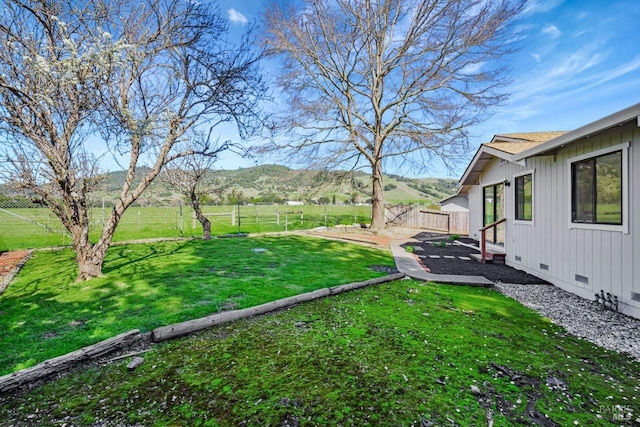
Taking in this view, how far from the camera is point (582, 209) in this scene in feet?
16.4

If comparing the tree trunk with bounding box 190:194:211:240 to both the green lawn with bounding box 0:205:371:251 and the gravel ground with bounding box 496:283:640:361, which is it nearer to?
the green lawn with bounding box 0:205:371:251

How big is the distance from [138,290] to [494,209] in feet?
33.1

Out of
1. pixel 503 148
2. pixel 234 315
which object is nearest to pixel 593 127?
pixel 503 148

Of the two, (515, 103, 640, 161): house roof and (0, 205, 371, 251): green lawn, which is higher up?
(515, 103, 640, 161): house roof

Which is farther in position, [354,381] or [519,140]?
[519,140]

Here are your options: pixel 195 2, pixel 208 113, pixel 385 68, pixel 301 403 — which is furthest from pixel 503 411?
pixel 385 68

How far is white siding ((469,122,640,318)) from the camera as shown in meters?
3.96

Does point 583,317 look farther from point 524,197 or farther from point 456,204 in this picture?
point 456,204

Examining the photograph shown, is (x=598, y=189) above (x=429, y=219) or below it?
above

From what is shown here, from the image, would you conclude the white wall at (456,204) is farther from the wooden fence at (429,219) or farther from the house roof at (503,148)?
the house roof at (503,148)

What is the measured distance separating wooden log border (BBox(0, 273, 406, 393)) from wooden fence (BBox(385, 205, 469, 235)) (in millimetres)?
16511

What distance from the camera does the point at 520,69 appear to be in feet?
42.0

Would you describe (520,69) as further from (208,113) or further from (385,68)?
(208,113)

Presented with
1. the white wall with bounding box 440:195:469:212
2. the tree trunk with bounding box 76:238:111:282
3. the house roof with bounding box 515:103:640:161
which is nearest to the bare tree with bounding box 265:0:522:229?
the white wall with bounding box 440:195:469:212
